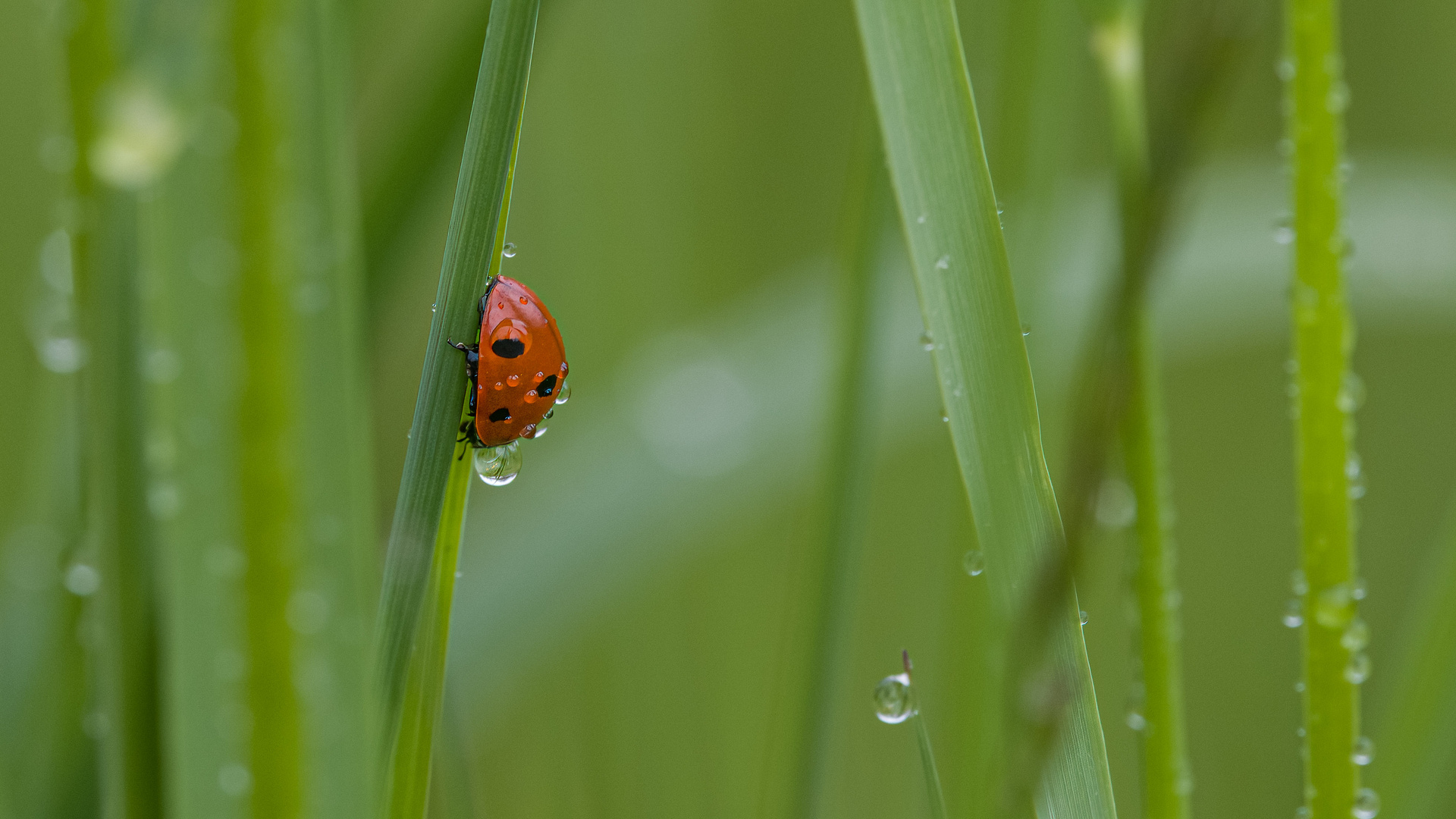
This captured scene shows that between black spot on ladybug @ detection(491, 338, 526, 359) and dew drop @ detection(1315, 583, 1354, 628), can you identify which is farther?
black spot on ladybug @ detection(491, 338, 526, 359)

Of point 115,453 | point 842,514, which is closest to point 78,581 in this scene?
point 115,453

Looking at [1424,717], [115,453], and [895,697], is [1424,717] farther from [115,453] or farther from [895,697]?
[115,453]

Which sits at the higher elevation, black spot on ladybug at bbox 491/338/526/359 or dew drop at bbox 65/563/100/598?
black spot on ladybug at bbox 491/338/526/359

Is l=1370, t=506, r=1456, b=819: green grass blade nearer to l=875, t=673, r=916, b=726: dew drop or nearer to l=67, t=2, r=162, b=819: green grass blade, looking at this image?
Answer: l=875, t=673, r=916, b=726: dew drop

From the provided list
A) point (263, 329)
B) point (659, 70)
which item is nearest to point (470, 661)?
point (263, 329)

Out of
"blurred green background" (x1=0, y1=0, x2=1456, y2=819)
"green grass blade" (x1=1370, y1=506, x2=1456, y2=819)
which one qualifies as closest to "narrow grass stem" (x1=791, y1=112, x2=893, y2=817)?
"blurred green background" (x1=0, y1=0, x2=1456, y2=819)
